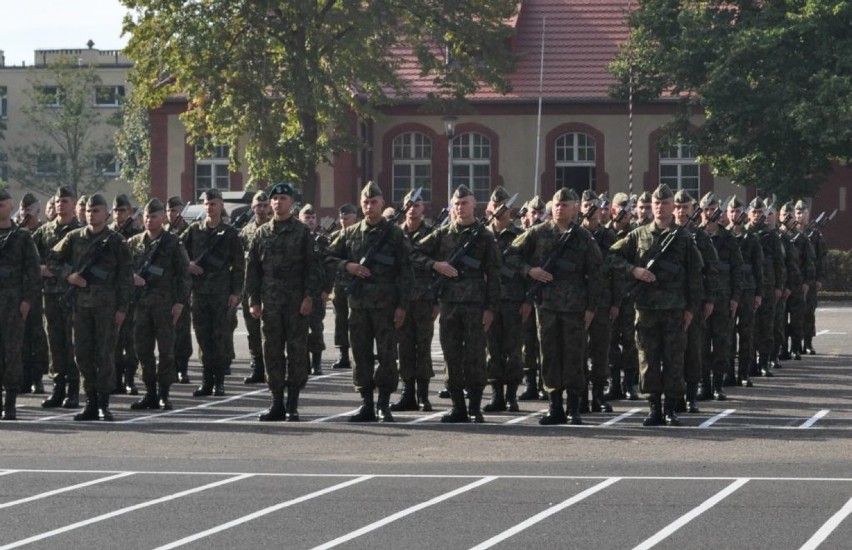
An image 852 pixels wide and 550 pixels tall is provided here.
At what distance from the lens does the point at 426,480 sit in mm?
13820

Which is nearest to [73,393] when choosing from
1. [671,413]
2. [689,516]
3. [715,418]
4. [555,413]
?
[555,413]

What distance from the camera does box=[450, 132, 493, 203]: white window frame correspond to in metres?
65.2

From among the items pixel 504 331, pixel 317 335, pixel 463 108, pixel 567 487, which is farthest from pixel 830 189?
pixel 567 487

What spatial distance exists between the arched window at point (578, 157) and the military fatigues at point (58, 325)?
43.8 metres

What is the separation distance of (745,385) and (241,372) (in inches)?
243

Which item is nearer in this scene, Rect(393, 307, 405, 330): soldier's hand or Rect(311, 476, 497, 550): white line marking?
Rect(311, 476, 497, 550): white line marking

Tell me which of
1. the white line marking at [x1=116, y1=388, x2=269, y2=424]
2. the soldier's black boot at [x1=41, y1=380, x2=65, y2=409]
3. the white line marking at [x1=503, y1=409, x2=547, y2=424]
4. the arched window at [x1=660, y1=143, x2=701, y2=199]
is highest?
the arched window at [x1=660, y1=143, x2=701, y2=199]

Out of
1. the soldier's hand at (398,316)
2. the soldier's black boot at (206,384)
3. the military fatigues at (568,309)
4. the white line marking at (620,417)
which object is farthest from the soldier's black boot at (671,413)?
the soldier's black boot at (206,384)

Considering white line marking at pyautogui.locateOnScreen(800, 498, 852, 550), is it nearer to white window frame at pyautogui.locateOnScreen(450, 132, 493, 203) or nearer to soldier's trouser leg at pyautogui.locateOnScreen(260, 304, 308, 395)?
soldier's trouser leg at pyautogui.locateOnScreen(260, 304, 308, 395)

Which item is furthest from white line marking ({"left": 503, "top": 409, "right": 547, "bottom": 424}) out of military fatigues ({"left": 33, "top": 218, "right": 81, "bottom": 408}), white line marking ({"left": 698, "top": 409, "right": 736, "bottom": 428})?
military fatigues ({"left": 33, "top": 218, "right": 81, "bottom": 408})

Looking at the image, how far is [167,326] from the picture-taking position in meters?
19.8

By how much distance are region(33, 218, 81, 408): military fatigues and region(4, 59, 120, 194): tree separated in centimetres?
7786

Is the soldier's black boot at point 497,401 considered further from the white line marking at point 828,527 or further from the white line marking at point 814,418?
the white line marking at point 828,527

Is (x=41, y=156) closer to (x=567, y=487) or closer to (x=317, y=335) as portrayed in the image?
(x=317, y=335)
